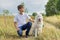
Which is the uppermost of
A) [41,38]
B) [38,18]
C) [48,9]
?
[38,18]

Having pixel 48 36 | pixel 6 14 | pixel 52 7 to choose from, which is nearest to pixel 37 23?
pixel 48 36

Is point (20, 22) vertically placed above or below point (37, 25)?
above

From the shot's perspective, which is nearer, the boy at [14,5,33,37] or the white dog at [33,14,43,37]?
the boy at [14,5,33,37]

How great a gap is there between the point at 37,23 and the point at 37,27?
193 millimetres

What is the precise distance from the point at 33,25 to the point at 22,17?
0.97 metres

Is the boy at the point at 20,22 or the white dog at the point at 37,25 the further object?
the white dog at the point at 37,25

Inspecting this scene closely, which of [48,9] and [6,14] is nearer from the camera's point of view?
[6,14]

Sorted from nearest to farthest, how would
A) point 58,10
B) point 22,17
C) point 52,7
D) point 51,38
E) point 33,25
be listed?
point 51,38 → point 22,17 → point 33,25 → point 58,10 → point 52,7

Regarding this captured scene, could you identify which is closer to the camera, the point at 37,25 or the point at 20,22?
the point at 20,22

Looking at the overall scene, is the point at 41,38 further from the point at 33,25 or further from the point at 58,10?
the point at 58,10

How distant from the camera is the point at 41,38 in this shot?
7.75 m

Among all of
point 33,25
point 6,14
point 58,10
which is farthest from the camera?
point 58,10

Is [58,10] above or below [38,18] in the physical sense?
below

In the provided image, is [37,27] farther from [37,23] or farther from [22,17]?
[22,17]
